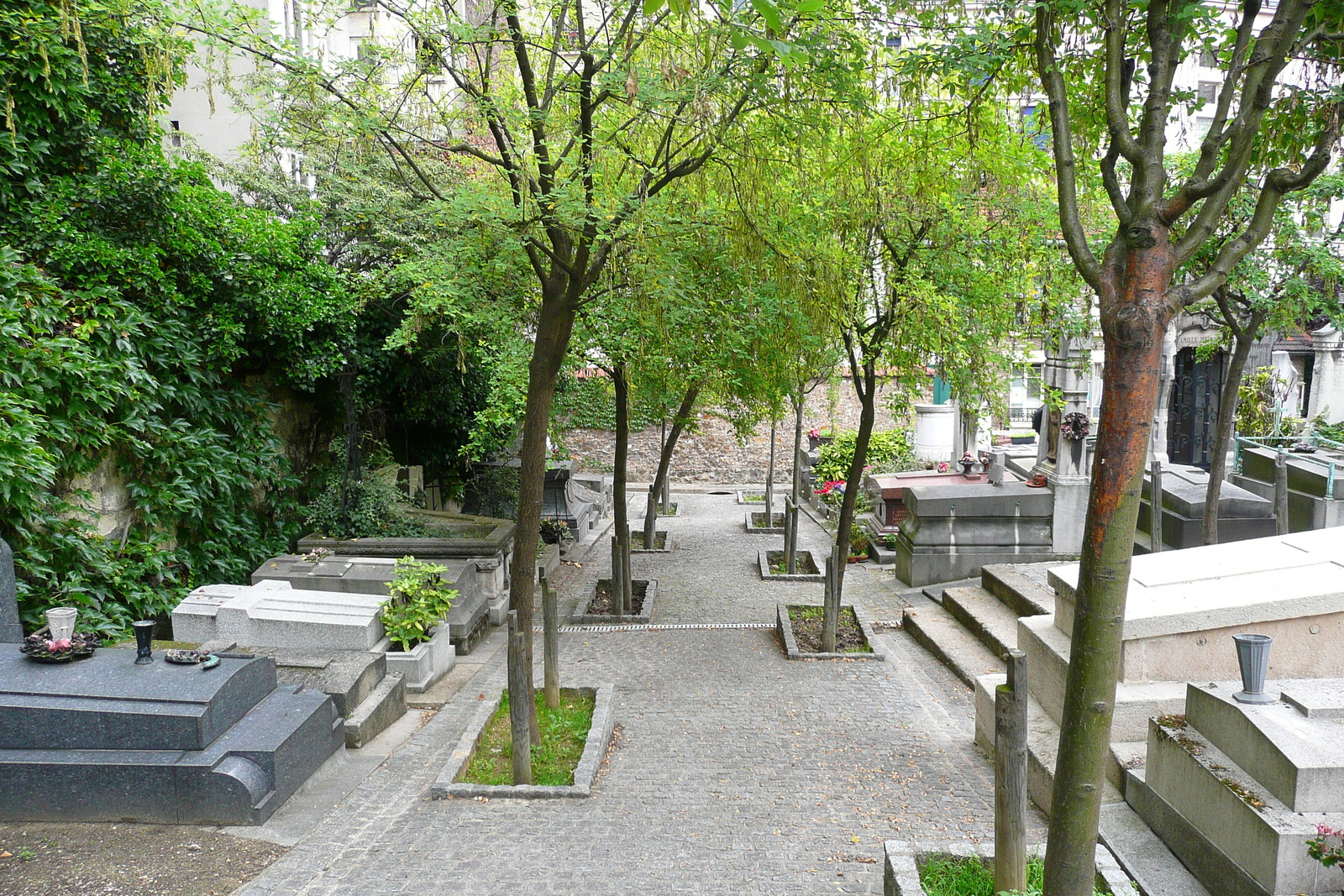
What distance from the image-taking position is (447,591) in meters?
8.84

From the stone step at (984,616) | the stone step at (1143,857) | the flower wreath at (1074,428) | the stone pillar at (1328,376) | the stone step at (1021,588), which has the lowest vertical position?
the stone step at (1143,857)

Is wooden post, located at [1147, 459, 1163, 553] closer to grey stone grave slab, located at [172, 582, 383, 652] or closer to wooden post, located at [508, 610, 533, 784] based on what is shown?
wooden post, located at [508, 610, 533, 784]

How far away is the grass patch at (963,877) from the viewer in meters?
3.96

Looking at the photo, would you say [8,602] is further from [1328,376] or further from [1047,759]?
[1328,376]

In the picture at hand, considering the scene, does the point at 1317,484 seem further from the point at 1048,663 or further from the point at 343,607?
the point at 343,607

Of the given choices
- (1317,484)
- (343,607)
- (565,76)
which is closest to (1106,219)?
(1317,484)

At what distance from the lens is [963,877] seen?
4035 millimetres

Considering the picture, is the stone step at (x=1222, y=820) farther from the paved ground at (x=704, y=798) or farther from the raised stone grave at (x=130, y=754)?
the raised stone grave at (x=130, y=754)

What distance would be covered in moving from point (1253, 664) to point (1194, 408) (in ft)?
73.1

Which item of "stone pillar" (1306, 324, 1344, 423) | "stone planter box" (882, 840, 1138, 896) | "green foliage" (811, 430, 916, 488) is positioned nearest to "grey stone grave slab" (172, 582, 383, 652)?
"stone planter box" (882, 840, 1138, 896)

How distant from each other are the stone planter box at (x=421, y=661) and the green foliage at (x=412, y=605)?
0.09m

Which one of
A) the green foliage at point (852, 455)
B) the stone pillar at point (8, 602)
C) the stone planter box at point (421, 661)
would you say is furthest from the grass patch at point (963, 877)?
the green foliage at point (852, 455)

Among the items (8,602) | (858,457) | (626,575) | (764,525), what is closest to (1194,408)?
(764,525)

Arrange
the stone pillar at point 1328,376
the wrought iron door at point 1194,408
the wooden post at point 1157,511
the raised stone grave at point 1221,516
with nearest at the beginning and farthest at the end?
the raised stone grave at point 1221,516 < the wooden post at point 1157,511 < the stone pillar at point 1328,376 < the wrought iron door at point 1194,408
